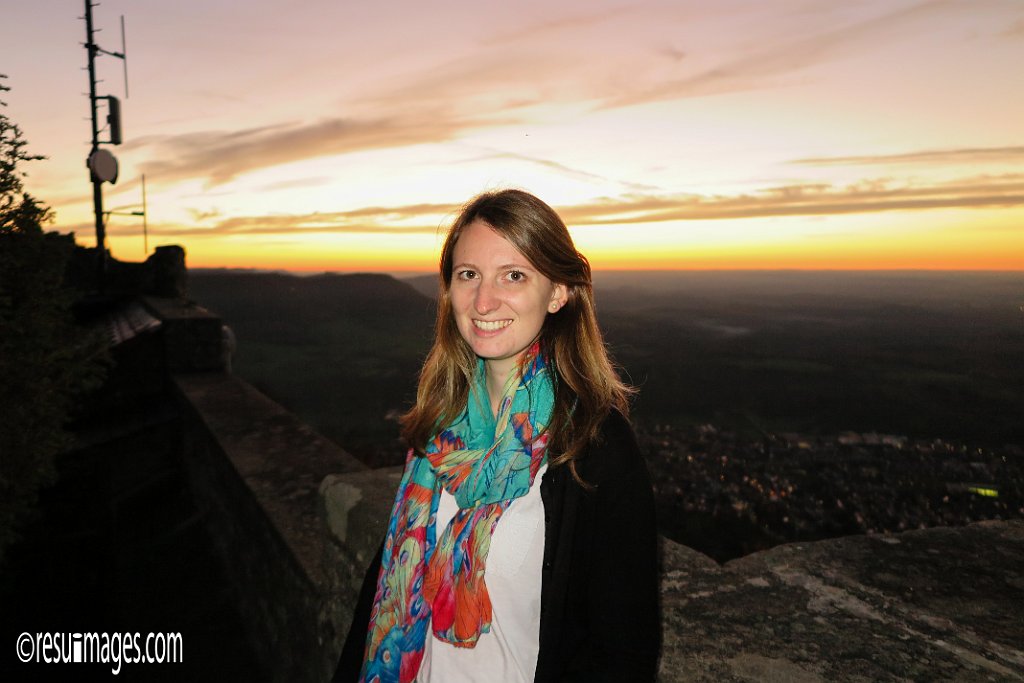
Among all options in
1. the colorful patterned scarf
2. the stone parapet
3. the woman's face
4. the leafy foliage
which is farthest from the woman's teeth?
the leafy foliage

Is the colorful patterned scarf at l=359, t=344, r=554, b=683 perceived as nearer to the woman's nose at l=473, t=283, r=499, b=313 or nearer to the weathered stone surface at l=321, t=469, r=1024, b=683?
the woman's nose at l=473, t=283, r=499, b=313

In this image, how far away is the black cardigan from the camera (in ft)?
3.73

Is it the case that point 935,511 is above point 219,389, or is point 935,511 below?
below

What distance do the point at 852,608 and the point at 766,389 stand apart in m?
50.2

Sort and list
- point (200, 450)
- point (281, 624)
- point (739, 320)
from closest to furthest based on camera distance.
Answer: point (281, 624) < point (200, 450) < point (739, 320)

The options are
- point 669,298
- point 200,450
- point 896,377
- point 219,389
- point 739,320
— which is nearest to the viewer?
point 200,450

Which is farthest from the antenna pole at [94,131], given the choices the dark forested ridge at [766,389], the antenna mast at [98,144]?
the dark forested ridge at [766,389]

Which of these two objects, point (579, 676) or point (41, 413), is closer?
point (579, 676)

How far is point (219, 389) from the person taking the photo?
20.1 feet

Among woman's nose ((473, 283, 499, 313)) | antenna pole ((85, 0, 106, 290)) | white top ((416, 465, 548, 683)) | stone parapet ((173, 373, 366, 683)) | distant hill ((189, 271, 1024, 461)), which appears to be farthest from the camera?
distant hill ((189, 271, 1024, 461))

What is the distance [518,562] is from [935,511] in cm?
2130

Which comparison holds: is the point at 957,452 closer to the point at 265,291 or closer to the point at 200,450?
the point at 200,450

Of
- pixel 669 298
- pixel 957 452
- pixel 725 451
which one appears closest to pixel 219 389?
pixel 725 451

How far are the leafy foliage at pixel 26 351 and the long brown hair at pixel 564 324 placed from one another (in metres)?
3.25
